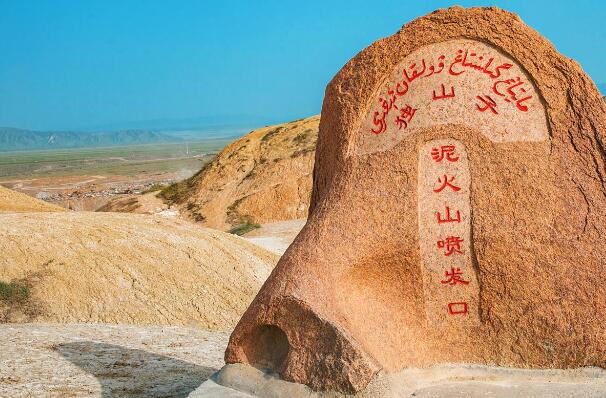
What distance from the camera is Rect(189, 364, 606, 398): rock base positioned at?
5.17 metres

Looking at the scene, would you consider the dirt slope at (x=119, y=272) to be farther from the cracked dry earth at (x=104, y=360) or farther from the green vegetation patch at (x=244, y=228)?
the green vegetation patch at (x=244, y=228)

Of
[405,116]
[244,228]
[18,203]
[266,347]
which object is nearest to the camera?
[266,347]

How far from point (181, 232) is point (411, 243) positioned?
7.04 m

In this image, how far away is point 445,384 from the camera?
539cm

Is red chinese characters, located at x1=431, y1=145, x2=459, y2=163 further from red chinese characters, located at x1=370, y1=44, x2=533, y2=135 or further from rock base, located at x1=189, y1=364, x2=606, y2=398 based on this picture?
rock base, located at x1=189, y1=364, x2=606, y2=398

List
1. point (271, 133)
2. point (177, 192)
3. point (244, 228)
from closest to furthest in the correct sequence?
point (244, 228) → point (177, 192) → point (271, 133)

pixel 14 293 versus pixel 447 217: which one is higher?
pixel 447 217

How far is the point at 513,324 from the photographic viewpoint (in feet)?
18.1

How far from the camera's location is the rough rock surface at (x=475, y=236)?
5.41m

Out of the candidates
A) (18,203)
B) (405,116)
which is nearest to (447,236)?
(405,116)

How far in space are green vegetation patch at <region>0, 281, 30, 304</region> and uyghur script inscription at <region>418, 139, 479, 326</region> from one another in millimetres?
5562

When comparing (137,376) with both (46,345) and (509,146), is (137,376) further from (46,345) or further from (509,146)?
(509,146)

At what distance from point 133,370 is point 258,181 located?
53.1ft

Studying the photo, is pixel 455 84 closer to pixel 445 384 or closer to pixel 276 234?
pixel 445 384
